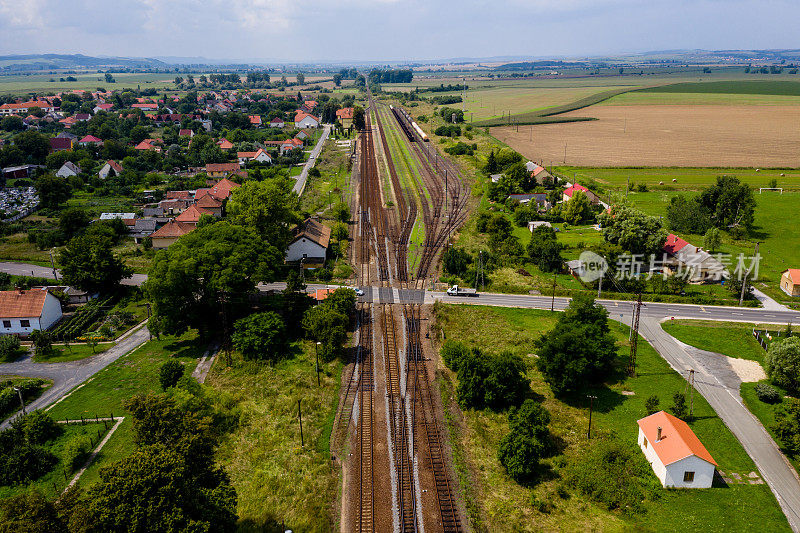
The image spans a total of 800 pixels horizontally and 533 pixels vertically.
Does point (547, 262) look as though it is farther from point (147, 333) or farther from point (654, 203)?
point (147, 333)

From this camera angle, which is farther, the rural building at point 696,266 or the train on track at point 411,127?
the train on track at point 411,127

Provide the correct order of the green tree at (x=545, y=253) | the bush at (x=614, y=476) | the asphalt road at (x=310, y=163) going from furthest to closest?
1. the asphalt road at (x=310, y=163)
2. the green tree at (x=545, y=253)
3. the bush at (x=614, y=476)

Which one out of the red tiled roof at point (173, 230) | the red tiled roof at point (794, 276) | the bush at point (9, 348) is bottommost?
the bush at point (9, 348)

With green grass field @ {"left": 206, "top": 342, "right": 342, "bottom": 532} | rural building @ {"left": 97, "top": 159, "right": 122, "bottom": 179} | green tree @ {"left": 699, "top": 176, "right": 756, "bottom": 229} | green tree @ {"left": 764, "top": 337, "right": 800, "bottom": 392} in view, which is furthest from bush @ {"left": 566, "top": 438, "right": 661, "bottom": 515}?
rural building @ {"left": 97, "top": 159, "right": 122, "bottom": 179}

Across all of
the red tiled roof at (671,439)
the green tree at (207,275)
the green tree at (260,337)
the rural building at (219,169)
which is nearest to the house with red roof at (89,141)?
the rural building at (219,169)

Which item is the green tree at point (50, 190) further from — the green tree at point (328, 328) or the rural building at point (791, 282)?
the rural building at point (791, 282)

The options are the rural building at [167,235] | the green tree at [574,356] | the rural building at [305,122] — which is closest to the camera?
the green tree at [574,356]

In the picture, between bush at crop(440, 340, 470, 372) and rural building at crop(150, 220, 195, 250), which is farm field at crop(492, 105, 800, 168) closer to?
rural building at crop(150, 220, 195, 250)
